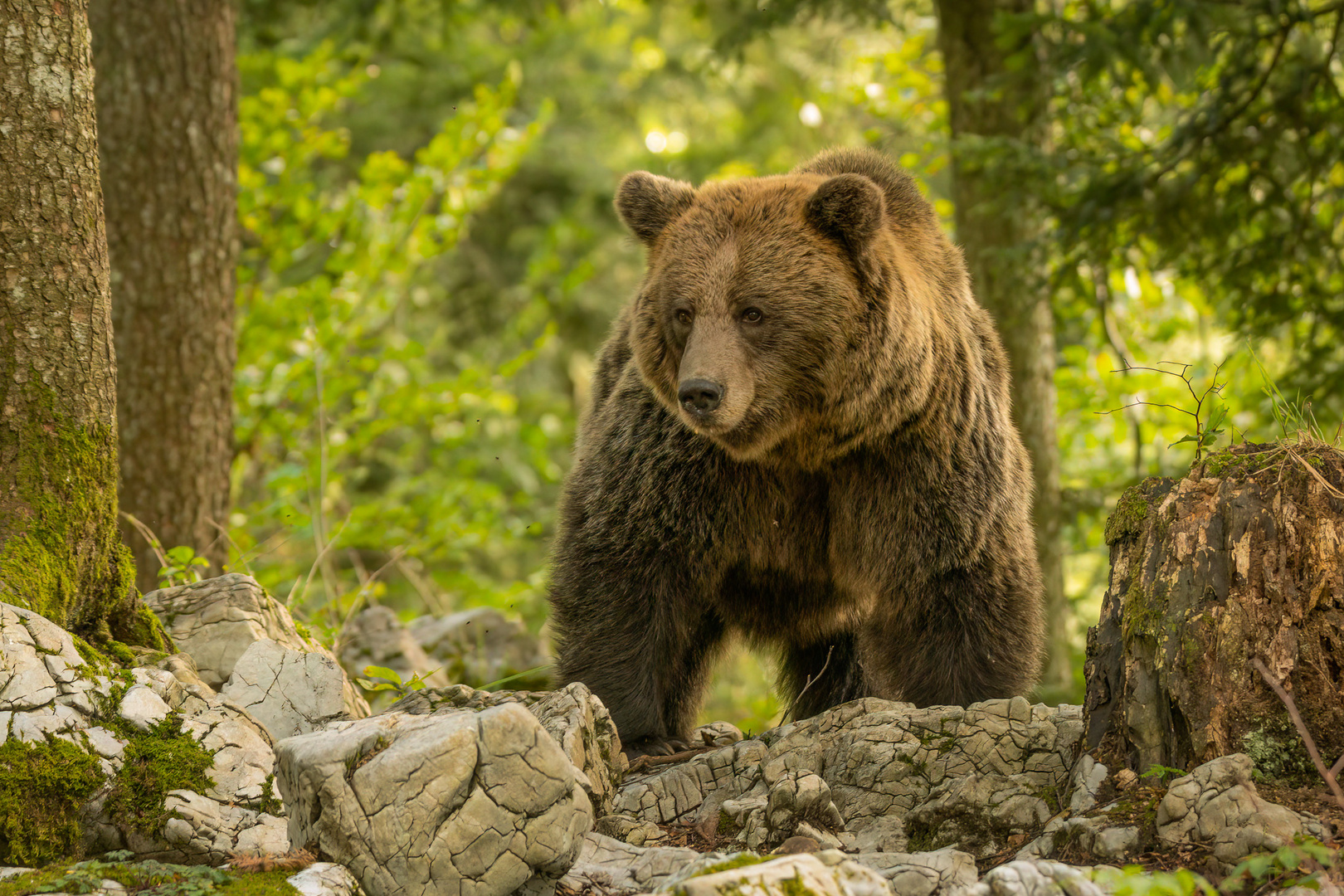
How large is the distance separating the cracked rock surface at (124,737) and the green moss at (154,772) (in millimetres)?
16

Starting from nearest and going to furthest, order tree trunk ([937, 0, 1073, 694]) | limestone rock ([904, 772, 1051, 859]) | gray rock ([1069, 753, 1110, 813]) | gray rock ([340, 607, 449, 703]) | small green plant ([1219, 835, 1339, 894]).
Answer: small green plant ([1219, 835, 1339, 894]) → gray rock ([1069, 753, 1110, 813]) → limestone rock ([904, 772, 1051, 859]) → gray rock ([340, 607, 449, 703]) → tree trunk ([937, 0, 1073, 694])

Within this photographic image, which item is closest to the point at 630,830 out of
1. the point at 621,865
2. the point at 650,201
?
the point at 621,865

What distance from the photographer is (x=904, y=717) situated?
12.7ft

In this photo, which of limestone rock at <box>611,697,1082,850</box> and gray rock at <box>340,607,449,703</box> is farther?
gray rock at <box>340,607,449,703</box>

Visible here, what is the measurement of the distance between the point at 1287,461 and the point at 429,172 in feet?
19.2

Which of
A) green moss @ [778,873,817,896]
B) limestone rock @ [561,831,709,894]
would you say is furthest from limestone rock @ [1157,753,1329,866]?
limestone rock @ [561,831,709,894]

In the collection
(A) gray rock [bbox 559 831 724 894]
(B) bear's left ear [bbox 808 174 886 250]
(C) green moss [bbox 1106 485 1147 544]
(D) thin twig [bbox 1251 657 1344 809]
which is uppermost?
(B) bear's left ear [bbox 808 174 886 250]

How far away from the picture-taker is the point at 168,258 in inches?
242

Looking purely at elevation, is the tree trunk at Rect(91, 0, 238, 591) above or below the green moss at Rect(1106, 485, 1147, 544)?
above

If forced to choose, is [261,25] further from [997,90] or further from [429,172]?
[997,90]

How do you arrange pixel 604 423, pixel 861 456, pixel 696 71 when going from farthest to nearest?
pixel 696 71
pixel 604 423
pixel 861 456

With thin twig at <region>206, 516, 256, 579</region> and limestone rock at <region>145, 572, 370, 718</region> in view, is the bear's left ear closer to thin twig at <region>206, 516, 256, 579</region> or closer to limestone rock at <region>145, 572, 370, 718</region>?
limestone rock at <region>145, 572, 370, 718</region>

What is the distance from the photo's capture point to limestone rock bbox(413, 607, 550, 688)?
262 inches

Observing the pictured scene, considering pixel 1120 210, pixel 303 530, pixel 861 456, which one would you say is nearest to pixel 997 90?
pixel 1120 210
